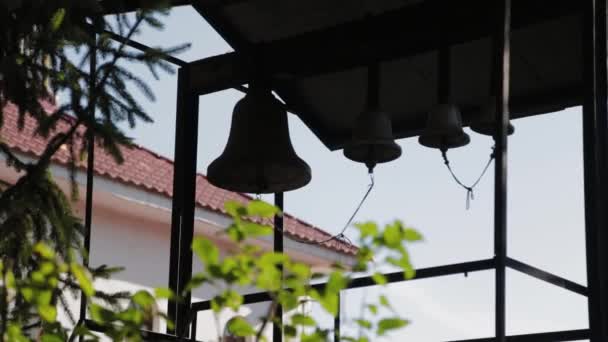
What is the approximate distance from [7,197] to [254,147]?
4.39 ft

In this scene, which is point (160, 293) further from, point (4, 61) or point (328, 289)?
point (4, 61)

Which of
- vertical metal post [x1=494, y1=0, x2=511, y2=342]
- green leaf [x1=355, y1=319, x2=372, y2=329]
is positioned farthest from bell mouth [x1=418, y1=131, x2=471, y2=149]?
green leaf [x1=355, y1=319, x2=372, y2=329]

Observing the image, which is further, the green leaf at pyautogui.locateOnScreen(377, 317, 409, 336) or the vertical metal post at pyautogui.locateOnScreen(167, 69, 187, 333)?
the vertical metal post at pyautogui.locateOnScreen(167, 69, 187, 333)

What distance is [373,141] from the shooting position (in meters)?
4.49

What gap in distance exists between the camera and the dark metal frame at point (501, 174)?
307 centimetres

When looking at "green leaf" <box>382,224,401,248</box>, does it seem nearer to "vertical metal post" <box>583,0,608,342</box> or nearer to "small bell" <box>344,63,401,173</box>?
"vertical metal post" <box>583,0,608,342</box>

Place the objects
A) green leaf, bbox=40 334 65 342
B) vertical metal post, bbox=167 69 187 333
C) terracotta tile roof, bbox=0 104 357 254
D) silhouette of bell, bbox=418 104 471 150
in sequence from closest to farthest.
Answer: green leaf, bbox=40 334 65 342 → vertical metal post, bbox=167 69 187 333 → silhouette of bell, bbox=418 104 471 150 → terracotta tile roof, bbox=0 104 357 254

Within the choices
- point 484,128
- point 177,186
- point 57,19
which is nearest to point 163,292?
point 57,19

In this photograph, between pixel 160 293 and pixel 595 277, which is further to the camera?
pixel 595 277

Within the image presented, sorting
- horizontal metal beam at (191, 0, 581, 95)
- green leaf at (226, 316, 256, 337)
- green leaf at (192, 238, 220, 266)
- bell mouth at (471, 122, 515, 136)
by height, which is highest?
horizontal metal beam at (191, 0, 581, 95)

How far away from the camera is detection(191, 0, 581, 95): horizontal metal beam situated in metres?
4.01

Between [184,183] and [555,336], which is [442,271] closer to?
[555,336]

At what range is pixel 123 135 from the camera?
3381 millimetres

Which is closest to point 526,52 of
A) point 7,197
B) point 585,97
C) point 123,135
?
point 585,97
